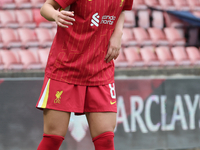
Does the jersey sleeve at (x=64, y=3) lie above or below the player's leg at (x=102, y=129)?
above

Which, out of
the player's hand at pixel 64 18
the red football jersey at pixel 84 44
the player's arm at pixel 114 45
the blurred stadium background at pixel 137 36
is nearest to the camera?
the player's hand at pixel 64 18

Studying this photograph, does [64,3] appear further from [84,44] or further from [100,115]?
[100,115]

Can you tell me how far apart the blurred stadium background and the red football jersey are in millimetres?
3184

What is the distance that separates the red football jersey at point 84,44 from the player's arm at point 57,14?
0.05m

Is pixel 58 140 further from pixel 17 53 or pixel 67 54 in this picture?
pixel 17 53

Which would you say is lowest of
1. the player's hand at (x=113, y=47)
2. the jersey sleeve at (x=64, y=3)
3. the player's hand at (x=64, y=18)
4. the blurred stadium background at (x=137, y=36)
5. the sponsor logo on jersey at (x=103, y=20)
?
the blurred stadium background at (x=137, y=36)

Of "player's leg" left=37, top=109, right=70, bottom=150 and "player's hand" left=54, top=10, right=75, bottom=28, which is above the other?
"player's hand" left=54, top=10, right=75, bottom=28

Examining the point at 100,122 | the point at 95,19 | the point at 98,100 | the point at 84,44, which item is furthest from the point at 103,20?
the point at 100,122

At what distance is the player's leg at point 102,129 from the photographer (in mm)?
1474

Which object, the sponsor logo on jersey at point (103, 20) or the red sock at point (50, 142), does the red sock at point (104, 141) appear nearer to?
the red sock at point (50, 142)

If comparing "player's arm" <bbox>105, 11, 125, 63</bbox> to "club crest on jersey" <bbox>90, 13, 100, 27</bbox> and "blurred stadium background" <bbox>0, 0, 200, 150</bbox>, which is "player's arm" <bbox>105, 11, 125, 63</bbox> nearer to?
"club crest on jersey" <bbox>90, 13, 100, 27</bbox>

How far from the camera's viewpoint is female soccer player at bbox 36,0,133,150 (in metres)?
Answer: 1.43

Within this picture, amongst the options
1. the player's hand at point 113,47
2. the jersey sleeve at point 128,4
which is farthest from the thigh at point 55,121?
the jersey sleeve at point 128,4

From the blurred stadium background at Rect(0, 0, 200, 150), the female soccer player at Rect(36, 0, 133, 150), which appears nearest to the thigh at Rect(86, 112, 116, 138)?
the female soccer player at Rect(36, 0, 133, 150)
